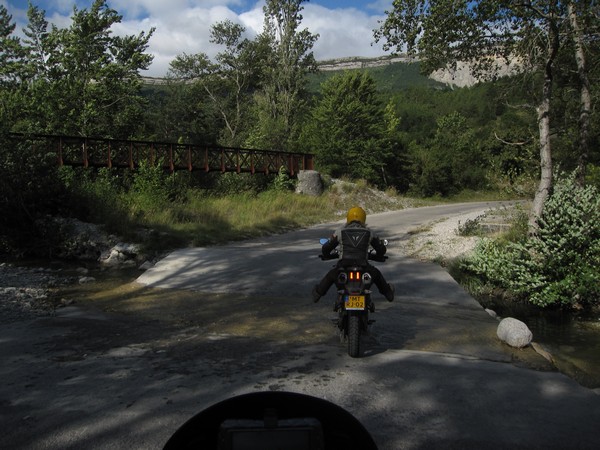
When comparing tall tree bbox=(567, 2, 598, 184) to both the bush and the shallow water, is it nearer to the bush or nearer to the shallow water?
the bush

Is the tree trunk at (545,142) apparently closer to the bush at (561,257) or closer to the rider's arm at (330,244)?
Result: the bush at (561,257)

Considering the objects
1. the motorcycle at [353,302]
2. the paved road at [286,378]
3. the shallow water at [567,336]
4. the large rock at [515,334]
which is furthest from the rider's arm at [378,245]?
the shallow water at [567,336]

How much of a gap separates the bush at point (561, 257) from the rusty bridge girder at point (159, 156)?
14.7 metres

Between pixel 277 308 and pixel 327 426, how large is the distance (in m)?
5.93

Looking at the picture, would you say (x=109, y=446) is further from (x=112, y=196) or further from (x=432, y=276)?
(x=112, y=196)

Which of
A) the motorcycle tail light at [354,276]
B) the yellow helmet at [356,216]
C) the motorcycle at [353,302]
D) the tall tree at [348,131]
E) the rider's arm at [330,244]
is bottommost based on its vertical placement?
the motorcycle at [353,302]

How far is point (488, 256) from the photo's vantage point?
9641 millimetres

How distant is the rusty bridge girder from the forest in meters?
0.83

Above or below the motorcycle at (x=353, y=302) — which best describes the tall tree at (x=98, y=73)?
above

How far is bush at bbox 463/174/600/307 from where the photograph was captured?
835 cm

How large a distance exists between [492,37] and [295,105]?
Answer: 34.3 metres

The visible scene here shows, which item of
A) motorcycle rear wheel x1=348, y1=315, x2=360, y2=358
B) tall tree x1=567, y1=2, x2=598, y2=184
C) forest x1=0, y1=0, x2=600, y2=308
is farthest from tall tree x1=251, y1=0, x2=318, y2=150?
motorcycle rear wheel x1=348, y1=315, x2=360, y2=358

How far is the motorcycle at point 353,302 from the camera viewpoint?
4.82m

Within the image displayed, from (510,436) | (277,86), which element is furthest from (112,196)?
(277,86)
